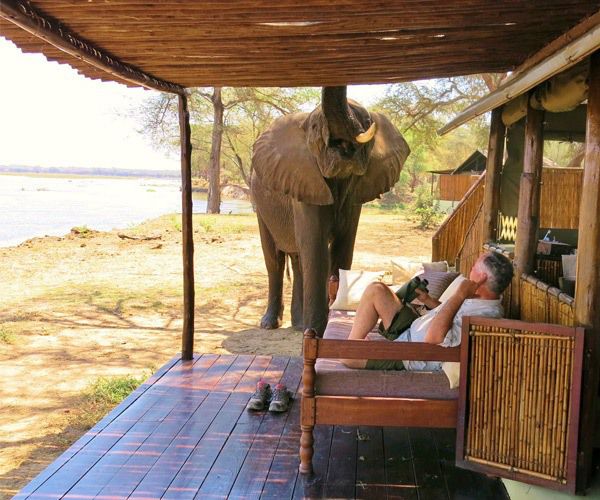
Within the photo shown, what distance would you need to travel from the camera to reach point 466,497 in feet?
12.2

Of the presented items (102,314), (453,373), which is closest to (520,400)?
(453,373)

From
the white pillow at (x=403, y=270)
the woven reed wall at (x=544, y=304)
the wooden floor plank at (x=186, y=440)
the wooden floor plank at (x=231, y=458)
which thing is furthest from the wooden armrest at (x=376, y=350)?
the white pillow at (x=403, y=270)

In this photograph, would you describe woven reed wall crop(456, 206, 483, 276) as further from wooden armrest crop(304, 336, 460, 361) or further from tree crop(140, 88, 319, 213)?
tree crop(140, 88, 319, 213)

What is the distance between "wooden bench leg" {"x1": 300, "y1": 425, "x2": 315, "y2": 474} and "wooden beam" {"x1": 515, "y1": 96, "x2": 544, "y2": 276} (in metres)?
1.98

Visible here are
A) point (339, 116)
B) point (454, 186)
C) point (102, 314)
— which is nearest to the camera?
point (339, 116)

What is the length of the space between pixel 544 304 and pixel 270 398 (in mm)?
2166

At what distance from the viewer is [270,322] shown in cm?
1003

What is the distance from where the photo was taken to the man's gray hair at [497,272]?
3900mm

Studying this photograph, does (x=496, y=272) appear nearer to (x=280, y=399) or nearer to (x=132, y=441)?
(x=280, y=399)

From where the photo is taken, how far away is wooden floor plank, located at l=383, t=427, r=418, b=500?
12.4 ft

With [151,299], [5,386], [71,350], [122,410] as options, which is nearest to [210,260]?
[151,299]

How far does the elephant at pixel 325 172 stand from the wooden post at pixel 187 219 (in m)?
1.23

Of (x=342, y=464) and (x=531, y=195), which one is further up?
(x=531, y=195)

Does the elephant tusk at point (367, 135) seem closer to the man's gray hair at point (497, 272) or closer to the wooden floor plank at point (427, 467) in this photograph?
the man's gray hair at point (497, 272)
